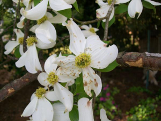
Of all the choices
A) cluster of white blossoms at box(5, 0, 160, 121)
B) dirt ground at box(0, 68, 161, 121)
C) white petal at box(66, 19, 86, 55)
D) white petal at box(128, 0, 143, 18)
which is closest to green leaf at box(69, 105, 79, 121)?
cluster of white blossoms at box(5, 0, 160, 121)

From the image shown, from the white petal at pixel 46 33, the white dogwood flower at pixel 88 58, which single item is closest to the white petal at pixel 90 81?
the white dogwood flower at pixel 88 58

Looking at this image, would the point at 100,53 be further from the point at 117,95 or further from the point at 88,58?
the point at 117,95

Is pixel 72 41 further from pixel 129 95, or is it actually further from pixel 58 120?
pixel 129 95

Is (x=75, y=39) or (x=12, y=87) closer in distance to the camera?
(x=75, y=39)

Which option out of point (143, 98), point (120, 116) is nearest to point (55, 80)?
point (120, 116)

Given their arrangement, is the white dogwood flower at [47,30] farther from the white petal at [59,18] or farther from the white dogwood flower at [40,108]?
the white dogwood flower at [40,108]

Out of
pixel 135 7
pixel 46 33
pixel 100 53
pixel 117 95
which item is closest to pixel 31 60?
pixel 46 33
